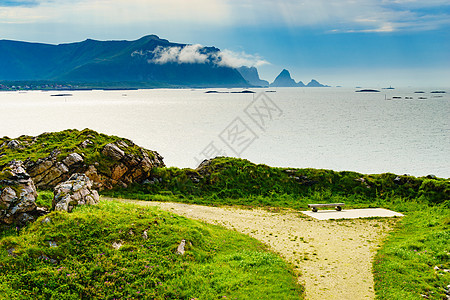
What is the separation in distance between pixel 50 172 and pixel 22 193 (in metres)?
9.71

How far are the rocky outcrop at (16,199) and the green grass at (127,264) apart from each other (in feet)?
2.69

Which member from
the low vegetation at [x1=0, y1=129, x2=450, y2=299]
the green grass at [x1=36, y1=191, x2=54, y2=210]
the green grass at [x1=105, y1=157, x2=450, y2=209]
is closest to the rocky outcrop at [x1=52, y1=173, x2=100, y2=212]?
the low vegetation at [x1=0, y1=129, x2=450, y2=299]

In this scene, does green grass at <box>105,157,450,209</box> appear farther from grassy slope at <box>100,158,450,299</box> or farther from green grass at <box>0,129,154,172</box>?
green grass at <box>0,129,154,172</box>

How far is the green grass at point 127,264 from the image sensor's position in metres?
A: 11.2

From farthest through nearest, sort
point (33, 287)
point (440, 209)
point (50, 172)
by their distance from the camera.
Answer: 1. point (50, 172)
2. point (440, 209)
3. point (33, 287)

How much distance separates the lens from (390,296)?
11625 mm

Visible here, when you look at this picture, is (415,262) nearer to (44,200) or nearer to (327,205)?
(327,205)

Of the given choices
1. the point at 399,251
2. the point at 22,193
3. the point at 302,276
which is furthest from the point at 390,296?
the point at 22,193

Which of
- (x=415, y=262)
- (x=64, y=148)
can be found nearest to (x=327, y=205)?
(x=415, y=262)

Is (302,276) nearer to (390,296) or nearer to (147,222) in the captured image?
(390,296)

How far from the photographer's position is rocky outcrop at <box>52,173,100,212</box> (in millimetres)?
15648

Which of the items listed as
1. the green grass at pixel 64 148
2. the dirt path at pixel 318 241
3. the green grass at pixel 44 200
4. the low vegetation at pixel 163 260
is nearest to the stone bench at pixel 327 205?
the dirt path at pixel 318 241

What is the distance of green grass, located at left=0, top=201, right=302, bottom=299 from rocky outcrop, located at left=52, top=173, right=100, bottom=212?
101 centimetres

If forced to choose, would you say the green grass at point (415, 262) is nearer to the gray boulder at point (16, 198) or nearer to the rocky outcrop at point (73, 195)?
the rocky outcrop at point (73, 195)
